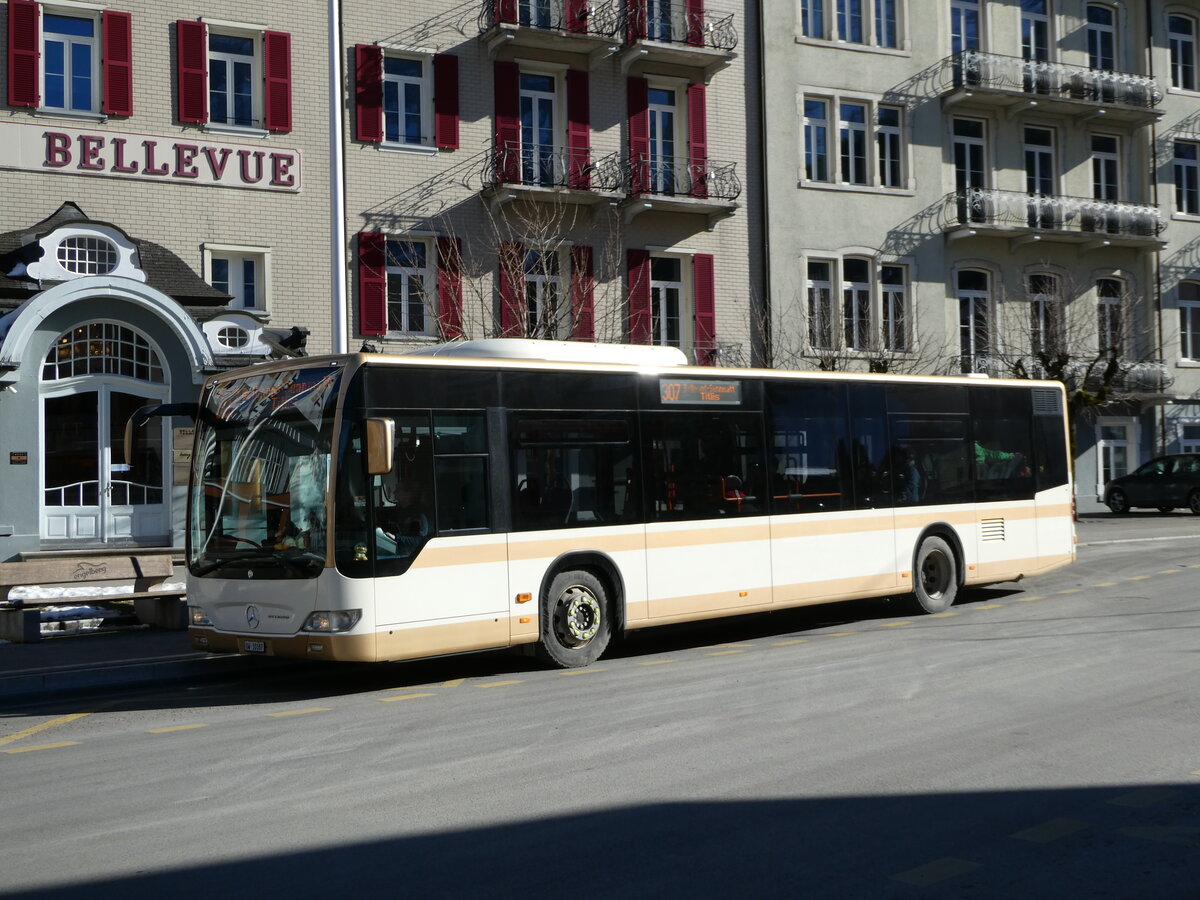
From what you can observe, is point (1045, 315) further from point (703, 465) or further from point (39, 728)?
point (39, 728)

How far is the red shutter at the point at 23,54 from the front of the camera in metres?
22.5

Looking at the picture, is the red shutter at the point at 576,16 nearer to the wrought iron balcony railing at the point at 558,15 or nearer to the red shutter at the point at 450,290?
the wrought iron balcony railing at the point at 558,15

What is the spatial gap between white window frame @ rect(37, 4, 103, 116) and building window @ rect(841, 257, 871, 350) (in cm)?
1654

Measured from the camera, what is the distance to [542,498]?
11953mm

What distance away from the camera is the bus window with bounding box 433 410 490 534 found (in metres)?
11.2

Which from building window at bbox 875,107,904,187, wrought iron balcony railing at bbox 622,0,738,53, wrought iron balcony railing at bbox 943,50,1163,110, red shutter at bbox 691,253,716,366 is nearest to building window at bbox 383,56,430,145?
wrought iron balcony railing at bbox 622,0,738,53

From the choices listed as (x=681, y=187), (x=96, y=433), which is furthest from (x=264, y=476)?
(x=681, y=187)

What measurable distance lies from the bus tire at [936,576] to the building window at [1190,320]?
2451cm

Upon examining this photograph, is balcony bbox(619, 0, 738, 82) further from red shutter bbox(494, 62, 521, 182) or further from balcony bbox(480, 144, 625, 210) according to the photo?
red shutter bbox(494, 62, 521, 182)

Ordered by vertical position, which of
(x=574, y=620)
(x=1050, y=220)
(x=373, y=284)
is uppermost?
(x=1050, y=220)

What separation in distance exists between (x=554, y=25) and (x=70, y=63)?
9.41 metres

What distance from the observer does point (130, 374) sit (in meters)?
21.8

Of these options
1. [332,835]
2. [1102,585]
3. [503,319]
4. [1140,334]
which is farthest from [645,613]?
[1140,334]

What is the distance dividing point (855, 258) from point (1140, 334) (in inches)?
379
